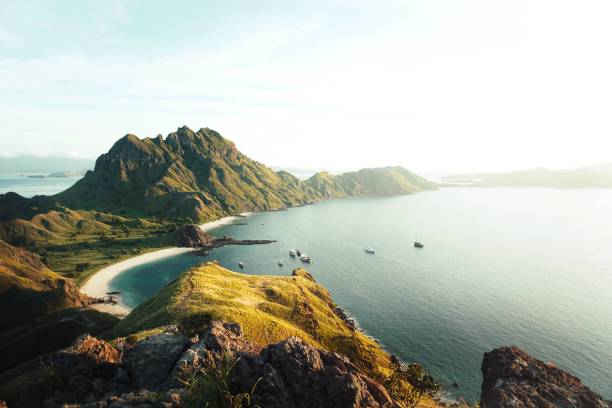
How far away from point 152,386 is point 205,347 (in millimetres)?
7404

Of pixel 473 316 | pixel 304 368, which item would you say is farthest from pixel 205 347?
pixel 473 316

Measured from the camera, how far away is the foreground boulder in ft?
194

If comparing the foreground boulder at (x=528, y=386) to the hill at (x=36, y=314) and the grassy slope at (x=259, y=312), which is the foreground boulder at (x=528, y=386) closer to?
the grassy slope at (x=259, y=312)

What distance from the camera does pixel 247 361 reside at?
38719 millimetres

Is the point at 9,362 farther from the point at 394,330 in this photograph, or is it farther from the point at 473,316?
the point at 473,316

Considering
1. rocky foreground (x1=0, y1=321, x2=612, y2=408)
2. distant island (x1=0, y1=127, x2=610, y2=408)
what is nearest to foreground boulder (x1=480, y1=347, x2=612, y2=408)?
distant island (x1=0, y1=127, x2=610, y2=408)

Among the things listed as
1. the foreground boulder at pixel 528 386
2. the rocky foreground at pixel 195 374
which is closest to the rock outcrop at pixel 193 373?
the rocky foreground at pixel 195 374

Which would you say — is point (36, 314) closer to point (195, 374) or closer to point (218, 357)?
point (195, 374)

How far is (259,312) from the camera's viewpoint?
335 feet

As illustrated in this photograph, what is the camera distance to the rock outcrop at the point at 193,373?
121 feet

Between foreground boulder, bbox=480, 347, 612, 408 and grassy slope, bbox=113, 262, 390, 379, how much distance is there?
3176 cm

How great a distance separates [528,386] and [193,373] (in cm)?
6191

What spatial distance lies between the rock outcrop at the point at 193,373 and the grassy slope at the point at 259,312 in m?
30.1

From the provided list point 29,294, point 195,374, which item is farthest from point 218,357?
point 29,294
